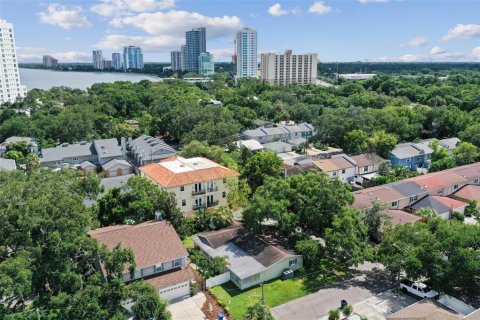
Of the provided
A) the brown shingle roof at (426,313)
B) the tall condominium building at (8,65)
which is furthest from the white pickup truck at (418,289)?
the tall condominium building at (8,65)

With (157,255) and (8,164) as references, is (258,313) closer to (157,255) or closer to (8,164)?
(157,255)

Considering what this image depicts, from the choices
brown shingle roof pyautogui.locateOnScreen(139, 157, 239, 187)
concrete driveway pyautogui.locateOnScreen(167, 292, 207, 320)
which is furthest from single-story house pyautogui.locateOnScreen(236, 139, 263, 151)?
concrete driveway pyautogui.locateOnScreen(167, 292, 207, 320)

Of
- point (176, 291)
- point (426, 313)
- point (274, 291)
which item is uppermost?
point (426, 313)

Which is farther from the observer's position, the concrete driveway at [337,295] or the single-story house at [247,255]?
the single-story house at [247,255]

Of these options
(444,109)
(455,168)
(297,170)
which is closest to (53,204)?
(297,170)

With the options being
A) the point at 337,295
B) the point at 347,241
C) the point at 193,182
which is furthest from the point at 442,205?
the point at 193,182

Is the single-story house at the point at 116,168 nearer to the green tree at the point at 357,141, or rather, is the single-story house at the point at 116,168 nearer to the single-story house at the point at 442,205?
the green tree at the point at 357,141

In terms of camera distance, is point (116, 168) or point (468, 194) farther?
point (116, 168)
